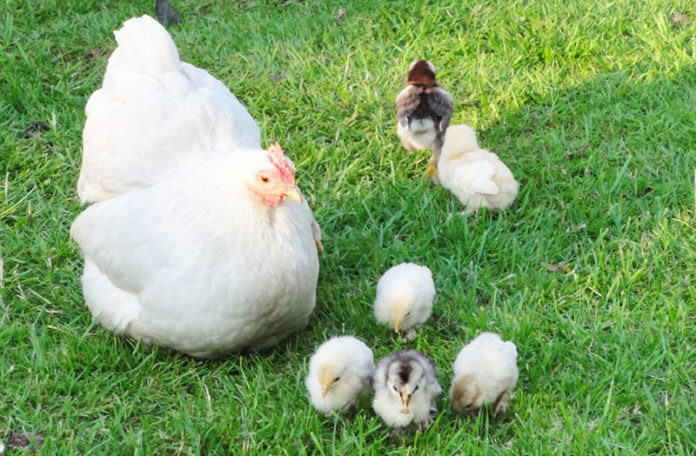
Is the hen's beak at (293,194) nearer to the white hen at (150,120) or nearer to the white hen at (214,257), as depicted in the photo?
the white hen at (214,257)

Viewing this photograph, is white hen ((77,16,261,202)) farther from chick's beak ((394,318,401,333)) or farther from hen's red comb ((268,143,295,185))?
chick's beak ((394,318,401,333))

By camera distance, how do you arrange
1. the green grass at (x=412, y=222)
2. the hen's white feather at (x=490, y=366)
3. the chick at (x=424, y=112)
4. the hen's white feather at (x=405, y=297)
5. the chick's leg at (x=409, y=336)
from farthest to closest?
the chick at (x=424, y=112), the chick's leg at (x=409, y=336), the hen's white feather at (x=405, y=297), the green grass at (x=412, y=222), the hen's white feather at (x=490, y=366)

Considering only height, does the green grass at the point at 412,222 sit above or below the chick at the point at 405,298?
below

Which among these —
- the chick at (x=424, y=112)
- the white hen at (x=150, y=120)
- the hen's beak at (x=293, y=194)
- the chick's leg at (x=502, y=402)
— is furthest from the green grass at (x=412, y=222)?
the hen's beak at (x=293, y=194)

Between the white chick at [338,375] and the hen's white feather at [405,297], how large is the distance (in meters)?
0.28

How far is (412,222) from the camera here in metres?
4.70

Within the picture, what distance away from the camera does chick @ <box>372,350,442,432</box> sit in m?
3.26

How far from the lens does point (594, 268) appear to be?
423 cm

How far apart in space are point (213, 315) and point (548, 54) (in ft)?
10.5

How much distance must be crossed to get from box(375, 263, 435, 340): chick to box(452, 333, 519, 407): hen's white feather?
341 mm

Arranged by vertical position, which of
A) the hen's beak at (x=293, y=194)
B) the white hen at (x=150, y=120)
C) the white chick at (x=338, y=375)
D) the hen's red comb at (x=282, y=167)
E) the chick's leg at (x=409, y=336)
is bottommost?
the chick's leg at (x=409, y=336)

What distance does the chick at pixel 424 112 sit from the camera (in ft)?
16.5

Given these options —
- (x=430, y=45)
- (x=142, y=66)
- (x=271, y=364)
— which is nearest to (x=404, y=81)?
(x=430, y=45)

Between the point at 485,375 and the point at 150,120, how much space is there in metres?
1.81
